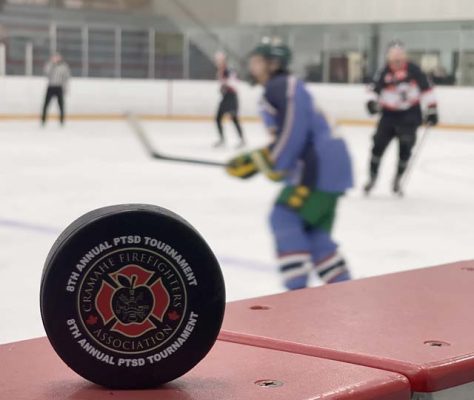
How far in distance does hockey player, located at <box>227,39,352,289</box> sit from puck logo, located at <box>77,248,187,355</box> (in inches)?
92.3

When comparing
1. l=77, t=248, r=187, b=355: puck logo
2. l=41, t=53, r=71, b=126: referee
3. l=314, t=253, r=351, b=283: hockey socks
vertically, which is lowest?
l=314, t=253, r=351, b=283: hockey socks

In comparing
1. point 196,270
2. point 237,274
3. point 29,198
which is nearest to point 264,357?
point 196,270

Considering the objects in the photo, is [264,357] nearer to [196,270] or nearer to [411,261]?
Result: [196,270]

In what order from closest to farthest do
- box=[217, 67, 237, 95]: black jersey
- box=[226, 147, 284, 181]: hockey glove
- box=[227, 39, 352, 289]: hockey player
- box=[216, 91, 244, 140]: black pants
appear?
box=[227, 39, 352, 289]: hockey player < box=[226, 147, 284, 181]: hockey glove < box=[216, 91, 244, 140]: black pants < box=[217, 67, 237, 95]: black jersey

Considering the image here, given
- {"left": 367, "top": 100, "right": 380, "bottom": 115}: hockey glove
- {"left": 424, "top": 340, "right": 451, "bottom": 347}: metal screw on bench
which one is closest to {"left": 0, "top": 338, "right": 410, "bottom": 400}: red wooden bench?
{"left": 424, "top": 340, "right": 451, "bottom": 347}: metal screw on bench

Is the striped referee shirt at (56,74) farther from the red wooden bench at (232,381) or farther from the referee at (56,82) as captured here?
the red wooden bench at (232,381)

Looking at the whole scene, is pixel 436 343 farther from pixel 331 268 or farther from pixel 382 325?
pixel 331 268

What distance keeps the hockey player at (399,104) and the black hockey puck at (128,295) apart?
6804 mm

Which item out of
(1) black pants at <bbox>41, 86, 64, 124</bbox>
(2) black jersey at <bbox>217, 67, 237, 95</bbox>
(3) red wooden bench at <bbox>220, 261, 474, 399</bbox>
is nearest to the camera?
(3) red wooden bench at <bbox>220, 261, 474, 399</bbox>

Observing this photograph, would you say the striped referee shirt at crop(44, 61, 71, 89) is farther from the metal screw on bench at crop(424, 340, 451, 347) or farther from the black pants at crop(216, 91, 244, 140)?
the metal screw on bench at crop(424, 340, 451, 347)

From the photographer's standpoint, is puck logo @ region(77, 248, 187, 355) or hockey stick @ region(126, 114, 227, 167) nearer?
puck logo @ region(77, 248, 187, 355)

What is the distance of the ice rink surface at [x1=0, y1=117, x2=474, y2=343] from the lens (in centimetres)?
449

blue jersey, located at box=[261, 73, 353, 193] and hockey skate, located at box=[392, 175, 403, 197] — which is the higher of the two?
blue jersey, located at box=[261, 73, 353, 193]

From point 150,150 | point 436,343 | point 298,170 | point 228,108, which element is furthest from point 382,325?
point 228,108
